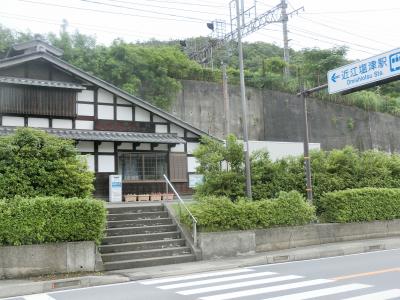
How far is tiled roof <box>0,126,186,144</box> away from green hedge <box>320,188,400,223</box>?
8.62 meters

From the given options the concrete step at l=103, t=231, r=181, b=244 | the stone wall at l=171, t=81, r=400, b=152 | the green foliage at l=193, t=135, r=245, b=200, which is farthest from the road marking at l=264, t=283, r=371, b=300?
the stone wall at l=171, t=81, r=400, b=152

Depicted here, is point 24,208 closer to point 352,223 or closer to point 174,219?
point 174,219

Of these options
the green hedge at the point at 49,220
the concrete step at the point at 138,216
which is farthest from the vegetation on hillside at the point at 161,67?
the green hedge at the point at 49,220

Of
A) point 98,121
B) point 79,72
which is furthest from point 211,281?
point 79,72

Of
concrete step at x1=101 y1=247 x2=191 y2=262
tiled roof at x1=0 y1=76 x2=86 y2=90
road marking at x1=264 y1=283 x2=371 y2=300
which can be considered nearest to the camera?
road marking at x1=264 y1=283 x2=371 y2=300

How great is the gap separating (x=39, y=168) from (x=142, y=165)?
10.7m

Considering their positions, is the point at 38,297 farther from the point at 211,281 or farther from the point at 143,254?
the point at 143,254

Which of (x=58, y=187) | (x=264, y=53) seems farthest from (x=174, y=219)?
(x=264, y=53)

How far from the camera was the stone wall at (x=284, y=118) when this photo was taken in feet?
118

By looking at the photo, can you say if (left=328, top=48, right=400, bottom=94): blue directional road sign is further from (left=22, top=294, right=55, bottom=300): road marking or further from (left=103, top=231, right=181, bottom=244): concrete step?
(left=22, top=294, right=55, bottom=300): road marking

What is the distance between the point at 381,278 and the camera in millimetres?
9016

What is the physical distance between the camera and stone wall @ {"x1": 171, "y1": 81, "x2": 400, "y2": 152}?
118 ft

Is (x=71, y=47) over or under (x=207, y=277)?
over

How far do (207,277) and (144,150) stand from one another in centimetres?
1297
